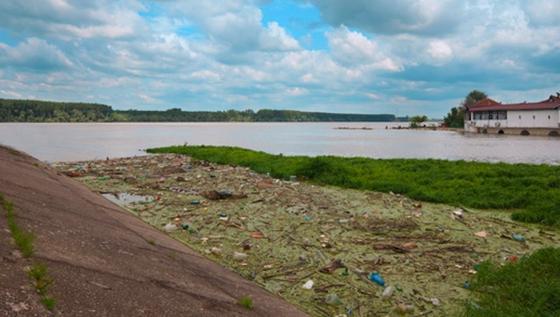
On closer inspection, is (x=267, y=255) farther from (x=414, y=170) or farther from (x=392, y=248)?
(x=414, y=170)

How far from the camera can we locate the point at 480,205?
12.9 meters

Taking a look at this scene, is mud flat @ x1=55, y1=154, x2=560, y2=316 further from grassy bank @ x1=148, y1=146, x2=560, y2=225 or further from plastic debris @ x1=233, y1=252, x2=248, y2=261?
grassy bank @ x1=148, y1=146, x2=560, y2=225

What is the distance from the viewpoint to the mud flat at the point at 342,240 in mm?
6457

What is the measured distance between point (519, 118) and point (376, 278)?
74242mm

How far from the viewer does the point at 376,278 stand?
690cm

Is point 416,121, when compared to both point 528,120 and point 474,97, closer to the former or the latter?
point 474,97

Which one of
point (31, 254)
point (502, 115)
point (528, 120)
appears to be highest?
point (502, 115)

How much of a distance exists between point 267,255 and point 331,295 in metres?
2.29

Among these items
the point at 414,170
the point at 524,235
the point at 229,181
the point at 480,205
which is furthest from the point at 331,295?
the point at 414,170

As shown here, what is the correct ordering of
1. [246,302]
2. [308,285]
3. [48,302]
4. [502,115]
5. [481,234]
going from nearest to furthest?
[48,302]
[246,302]
[308,285]
[481,234]
[502,115]

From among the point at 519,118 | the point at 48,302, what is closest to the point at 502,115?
the point at 519,118

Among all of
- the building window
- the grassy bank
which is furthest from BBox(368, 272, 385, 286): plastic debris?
the building window

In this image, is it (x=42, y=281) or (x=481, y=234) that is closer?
(x=42, y=281)

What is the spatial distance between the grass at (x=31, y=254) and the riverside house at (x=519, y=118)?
73.6m
